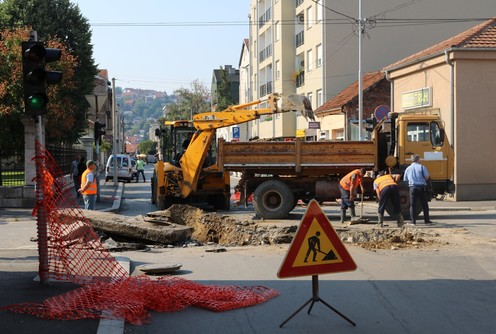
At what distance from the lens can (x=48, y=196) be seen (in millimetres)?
8625

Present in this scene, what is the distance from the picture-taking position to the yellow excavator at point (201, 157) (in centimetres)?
1931

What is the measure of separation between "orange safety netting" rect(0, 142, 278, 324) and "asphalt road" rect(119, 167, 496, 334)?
0.72 feet

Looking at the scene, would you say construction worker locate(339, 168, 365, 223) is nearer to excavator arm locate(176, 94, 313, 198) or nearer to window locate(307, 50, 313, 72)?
excavator arm locate(176, 94, 313, 198)

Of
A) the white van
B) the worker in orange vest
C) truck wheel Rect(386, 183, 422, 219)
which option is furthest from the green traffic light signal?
the white van

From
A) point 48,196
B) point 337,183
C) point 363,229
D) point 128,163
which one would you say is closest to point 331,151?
point 337,183

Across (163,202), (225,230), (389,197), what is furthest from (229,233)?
(163,202)

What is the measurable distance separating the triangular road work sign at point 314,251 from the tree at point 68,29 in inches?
1032

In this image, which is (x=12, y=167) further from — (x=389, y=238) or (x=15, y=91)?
(x=389, y=238)

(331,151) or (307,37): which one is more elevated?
(307,37)

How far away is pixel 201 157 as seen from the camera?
19.7 metres

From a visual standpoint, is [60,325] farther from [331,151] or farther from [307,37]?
Result: [307,37]

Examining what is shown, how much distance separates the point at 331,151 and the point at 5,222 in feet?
29.2

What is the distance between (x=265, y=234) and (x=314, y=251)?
310 inches

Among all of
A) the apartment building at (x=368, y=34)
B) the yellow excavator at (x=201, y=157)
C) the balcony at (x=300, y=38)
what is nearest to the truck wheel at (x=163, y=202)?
the yellow excavator at (x=201, y=157)
